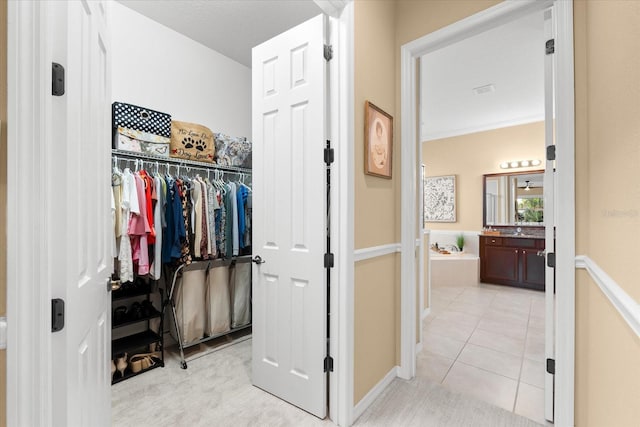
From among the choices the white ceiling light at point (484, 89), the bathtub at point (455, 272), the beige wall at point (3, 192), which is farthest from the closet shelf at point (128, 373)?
the white ceiling light at point (484, 89)

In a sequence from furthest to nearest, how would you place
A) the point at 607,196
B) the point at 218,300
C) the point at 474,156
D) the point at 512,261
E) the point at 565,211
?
the point at 474,156
the point at 512,261
the point at 218,300
the point at 565,211
the point at 607,196

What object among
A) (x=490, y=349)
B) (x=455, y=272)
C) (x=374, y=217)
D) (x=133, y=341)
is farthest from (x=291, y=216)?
(x=455, y=272)

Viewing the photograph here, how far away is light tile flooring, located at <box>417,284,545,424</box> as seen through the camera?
2.02 meters

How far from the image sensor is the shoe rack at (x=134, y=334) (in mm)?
2182

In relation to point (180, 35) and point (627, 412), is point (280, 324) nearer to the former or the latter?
point (627, 412)

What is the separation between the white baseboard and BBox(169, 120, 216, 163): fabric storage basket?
228 cm

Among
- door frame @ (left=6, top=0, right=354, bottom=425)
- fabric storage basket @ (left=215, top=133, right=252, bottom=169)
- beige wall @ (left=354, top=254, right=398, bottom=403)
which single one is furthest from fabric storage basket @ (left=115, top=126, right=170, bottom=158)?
beige wall @ (left=354, top=254, right=398, bottom=403)

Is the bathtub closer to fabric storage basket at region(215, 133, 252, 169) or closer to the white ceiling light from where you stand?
the white ceiling light

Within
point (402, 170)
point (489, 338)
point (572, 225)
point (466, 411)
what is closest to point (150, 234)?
point (402, 170)

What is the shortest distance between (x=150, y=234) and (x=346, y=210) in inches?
58.1

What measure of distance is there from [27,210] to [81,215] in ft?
0.87

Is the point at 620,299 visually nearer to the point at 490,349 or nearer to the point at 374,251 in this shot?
the point at 374,251

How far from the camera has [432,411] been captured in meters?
1.82

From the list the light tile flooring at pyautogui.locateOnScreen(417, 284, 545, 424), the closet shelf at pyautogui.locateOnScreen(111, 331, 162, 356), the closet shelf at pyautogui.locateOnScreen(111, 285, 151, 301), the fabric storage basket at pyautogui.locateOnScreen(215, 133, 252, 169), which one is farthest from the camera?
the fabric storage basket at pyautogui.locateOnScreen(215, 133, 252, 169)
